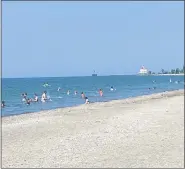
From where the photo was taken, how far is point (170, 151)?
12.4m

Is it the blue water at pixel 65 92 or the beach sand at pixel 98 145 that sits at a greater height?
the beach sand at pixel 98 145

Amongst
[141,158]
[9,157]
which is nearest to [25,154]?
[9,157]

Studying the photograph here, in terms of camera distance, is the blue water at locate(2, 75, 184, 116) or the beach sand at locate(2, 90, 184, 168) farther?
the blue water at locate(2, 75, 184, 116)

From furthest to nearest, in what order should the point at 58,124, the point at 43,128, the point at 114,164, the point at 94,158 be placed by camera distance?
the point at 58,124 → the point at 43,128 → the point at 94,158 → the point at 114,164

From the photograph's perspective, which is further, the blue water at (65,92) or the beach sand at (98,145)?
the blue water at (65,92)

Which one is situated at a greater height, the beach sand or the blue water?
the beach sand

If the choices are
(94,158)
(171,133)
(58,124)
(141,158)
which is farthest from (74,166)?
(58,124)

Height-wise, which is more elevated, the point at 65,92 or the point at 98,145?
the point at 98,145

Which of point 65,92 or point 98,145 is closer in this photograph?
point 98,145

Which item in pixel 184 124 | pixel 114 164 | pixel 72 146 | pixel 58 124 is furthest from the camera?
pixel 58 124

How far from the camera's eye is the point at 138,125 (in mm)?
18594

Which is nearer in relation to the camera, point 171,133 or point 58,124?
point 171,133

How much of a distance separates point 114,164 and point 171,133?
5.10 m

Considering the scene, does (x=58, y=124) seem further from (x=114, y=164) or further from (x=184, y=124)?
(x=114, y=164)
